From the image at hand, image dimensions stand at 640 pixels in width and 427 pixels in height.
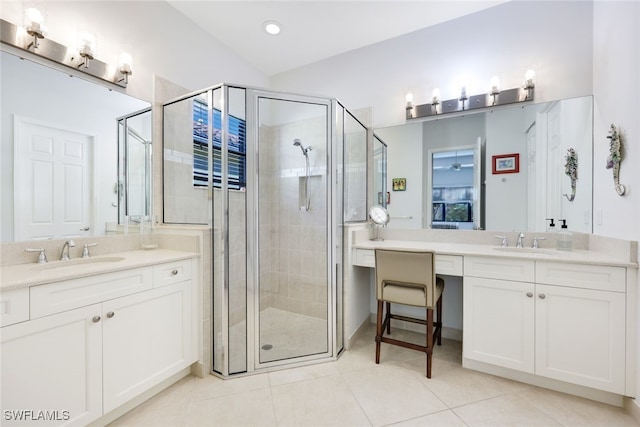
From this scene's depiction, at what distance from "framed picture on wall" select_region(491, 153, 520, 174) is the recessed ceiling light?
2283 mm

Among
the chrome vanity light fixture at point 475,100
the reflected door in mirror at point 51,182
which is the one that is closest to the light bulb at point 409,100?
the chrome vanity light fixture at point 475,100

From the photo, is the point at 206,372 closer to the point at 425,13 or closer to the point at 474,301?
the point at 474,301

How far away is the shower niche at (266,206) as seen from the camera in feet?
6.33

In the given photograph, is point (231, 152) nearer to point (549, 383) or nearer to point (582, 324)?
point (582, 324)

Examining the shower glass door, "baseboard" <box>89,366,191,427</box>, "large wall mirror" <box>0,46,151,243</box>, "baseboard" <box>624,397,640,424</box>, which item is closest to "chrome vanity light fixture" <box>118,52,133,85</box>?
"large wall mirror" <box>0,46,151,243</box>

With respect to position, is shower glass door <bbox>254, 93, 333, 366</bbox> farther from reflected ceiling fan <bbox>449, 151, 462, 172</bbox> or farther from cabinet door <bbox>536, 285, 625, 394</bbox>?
cabinet door <bbox>536, 285, 625, 394</bbox>

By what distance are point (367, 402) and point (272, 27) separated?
123 inches

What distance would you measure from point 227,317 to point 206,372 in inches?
16.5

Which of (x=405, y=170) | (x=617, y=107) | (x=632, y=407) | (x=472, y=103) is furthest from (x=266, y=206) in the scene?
(x=632, y=407)

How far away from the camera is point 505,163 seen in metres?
2.31

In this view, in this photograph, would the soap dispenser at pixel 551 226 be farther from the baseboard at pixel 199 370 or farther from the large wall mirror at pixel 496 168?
the baseboard at pixel 199 370

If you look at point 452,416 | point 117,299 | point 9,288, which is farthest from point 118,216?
point 452,416

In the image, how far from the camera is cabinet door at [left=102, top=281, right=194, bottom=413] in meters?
1.44

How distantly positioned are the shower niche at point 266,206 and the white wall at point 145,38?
34 centimetres
